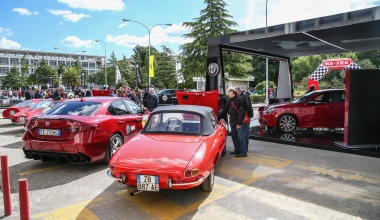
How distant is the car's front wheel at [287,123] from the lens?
988 centimetres

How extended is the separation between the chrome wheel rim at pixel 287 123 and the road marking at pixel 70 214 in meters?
7.72

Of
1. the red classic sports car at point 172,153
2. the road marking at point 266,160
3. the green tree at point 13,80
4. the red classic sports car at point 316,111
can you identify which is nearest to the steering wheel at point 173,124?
the red classic sports car at point 172,153

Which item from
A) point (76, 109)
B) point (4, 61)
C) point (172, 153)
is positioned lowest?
point (172, 153)

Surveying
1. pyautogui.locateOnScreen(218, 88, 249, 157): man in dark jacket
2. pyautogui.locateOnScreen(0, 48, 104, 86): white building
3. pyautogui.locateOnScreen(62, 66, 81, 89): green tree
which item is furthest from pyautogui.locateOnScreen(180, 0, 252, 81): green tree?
pyautogui.locateOnScreen(0, 48, 104, 86): white building

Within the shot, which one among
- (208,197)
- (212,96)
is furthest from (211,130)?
(212,96)

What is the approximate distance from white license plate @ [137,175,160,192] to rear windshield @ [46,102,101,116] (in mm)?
2633

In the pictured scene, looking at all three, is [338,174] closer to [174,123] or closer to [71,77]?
[174,123]

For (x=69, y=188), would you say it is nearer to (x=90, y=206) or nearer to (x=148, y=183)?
(x=90, y=206)

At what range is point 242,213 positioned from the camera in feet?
12.5

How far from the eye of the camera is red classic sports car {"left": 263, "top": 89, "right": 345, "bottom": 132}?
959cm

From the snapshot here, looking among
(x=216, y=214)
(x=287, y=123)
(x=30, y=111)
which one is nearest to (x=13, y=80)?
→ (x=30, y=111)

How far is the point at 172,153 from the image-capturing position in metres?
4.11

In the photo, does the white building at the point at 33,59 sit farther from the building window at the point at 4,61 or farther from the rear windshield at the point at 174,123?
the rear windshield at the point at 174,123

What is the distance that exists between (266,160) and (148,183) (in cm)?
374
